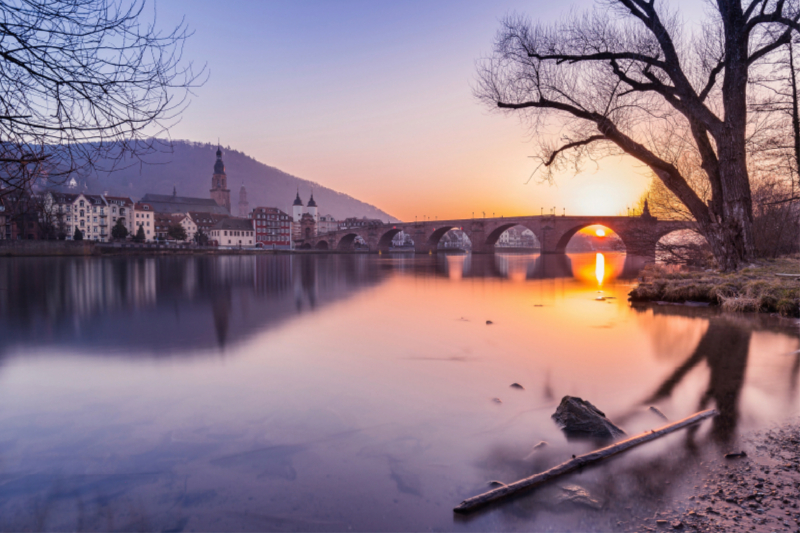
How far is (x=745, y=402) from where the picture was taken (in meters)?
4.38

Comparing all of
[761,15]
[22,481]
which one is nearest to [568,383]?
[22,481]

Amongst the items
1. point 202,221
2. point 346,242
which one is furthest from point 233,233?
point 346,242

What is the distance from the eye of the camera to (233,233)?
105 meters

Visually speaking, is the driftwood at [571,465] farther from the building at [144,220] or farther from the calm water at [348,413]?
the building at [144,220]

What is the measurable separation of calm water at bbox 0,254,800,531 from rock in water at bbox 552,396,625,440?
0.43 ft

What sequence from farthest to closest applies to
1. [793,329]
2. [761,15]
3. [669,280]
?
[669,280] < [761,15] < [793,329]

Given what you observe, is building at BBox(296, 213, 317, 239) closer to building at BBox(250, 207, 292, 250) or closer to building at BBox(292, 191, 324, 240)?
building at BBox(292, 191, 324, 240)

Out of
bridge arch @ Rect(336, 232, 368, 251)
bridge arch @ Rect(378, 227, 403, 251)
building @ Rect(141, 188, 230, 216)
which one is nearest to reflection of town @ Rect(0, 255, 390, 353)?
bridge arch @ Rect(378, 227, 403, 251)

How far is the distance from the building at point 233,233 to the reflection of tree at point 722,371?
10240 centimetres

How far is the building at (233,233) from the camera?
103 meters

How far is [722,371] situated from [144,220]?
107 metres

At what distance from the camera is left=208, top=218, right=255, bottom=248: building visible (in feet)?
338

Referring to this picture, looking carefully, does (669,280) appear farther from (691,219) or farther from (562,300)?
(691,219)

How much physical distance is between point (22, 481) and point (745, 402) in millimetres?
6274
